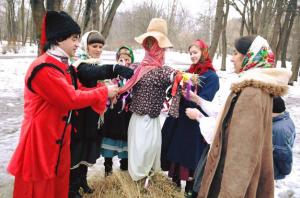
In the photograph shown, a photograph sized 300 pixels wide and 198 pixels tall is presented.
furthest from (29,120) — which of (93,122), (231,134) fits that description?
(231,134)

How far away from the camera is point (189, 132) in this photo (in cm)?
325

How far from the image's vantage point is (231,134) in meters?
1.78

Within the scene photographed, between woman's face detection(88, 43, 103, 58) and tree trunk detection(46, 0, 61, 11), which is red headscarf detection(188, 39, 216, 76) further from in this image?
tree trunk detection(46, 0, 61, 11)

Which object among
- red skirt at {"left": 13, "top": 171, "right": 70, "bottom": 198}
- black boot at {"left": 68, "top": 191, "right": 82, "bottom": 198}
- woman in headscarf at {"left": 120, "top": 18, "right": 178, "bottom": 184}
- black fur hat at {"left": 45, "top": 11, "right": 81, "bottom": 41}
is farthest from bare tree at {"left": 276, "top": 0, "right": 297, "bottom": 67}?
red skirt at {"left": 13, "top": 171, "right": 70, "bottom": 198}

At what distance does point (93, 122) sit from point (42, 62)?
37.1 inches

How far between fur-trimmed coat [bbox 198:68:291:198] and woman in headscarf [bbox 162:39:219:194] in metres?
1.21

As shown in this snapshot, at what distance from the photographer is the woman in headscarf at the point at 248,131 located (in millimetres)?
1716

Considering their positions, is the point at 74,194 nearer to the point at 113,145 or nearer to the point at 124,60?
the point at 113,145

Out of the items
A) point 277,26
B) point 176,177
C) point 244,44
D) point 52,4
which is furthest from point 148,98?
point 277,26

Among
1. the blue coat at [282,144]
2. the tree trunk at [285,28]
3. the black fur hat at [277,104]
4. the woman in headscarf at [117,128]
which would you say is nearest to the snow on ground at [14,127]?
the black fur hat at [277,104]

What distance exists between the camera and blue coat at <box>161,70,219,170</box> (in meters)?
3.19

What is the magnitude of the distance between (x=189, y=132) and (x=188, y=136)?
1.7 inches

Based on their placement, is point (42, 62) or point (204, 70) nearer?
point (42, 62)

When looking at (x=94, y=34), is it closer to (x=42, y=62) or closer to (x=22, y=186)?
(x=42, y=62)
